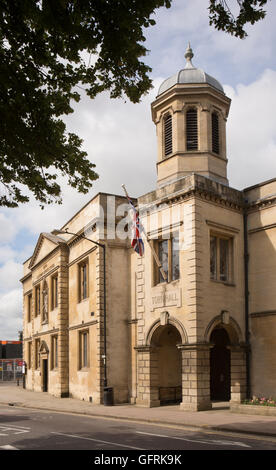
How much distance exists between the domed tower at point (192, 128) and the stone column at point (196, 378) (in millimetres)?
8967

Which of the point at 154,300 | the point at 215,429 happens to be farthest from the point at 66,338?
the point at 215,429

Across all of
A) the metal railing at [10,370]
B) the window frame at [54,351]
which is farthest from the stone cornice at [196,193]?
the metal railing at [10,370]

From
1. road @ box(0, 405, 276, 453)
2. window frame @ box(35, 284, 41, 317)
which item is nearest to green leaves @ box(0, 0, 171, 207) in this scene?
road @ box(0, 405, 276, 453)

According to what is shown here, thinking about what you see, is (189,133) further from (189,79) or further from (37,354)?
(37,354)

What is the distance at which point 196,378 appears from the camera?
73.2 feet

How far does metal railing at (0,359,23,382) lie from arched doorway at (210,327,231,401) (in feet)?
140

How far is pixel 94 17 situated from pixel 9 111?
3.02 meters

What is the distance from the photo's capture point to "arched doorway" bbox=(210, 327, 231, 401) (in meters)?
27.5

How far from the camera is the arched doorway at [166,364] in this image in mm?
25469

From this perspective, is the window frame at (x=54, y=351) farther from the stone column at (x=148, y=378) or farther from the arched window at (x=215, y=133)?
the arched window at (x=215, y=133)

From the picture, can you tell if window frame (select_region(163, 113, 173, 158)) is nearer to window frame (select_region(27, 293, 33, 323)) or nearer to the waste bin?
the waste bin

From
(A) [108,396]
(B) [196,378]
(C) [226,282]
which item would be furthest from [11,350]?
(B) [196,378]

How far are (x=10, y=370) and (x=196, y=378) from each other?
55.6m
